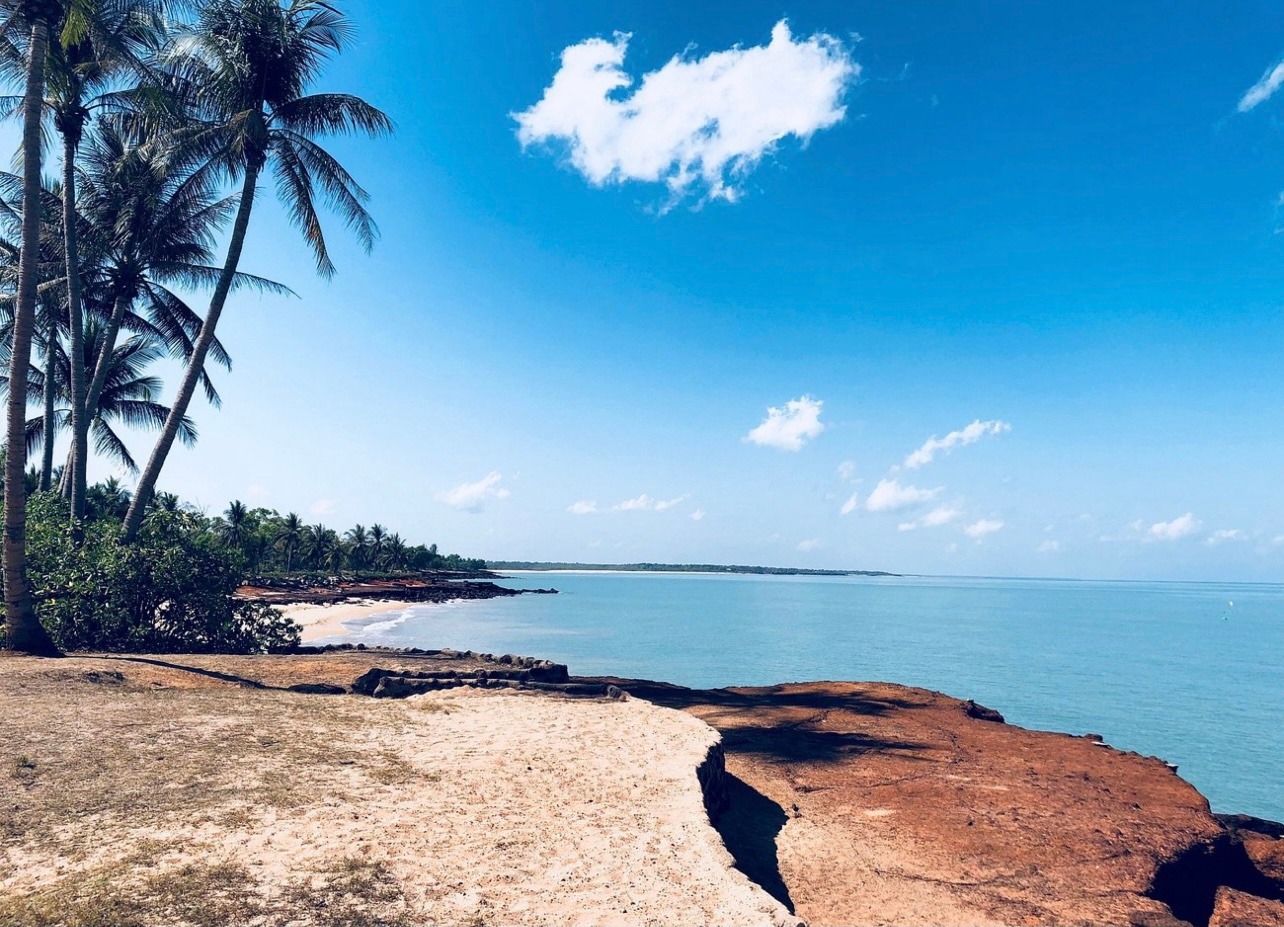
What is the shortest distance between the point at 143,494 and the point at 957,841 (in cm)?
1929

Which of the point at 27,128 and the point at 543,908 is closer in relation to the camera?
the point at 543,908

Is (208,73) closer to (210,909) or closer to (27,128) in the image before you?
(27,128)

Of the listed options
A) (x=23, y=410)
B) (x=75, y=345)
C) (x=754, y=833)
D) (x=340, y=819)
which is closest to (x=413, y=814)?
(x=340, y=819)

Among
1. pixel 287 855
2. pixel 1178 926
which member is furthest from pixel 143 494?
pixel 1178 926

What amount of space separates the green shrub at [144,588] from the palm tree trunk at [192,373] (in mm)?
715

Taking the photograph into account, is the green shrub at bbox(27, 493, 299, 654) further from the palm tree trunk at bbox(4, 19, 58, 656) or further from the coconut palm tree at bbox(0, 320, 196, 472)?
the coconut palm tree at bbox(0, 320, 196, 472)

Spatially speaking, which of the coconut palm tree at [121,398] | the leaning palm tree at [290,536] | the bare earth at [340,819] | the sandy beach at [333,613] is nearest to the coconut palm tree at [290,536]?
the leaning palm tree at [290,536]

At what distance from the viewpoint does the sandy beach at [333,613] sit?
35.7 metres

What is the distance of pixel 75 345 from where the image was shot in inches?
707

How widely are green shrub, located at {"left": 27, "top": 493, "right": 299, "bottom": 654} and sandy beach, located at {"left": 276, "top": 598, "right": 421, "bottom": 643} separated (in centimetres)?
1181

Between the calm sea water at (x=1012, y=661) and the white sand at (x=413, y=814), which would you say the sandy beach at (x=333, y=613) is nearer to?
the calm sea water at (x=1012, y=661)

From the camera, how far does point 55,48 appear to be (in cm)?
1561

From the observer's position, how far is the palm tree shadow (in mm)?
7156

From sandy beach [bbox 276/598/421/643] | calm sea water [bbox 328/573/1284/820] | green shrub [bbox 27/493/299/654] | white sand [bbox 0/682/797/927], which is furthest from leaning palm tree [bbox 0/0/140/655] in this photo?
calm sea water [bbox 328/573/1284/820]
